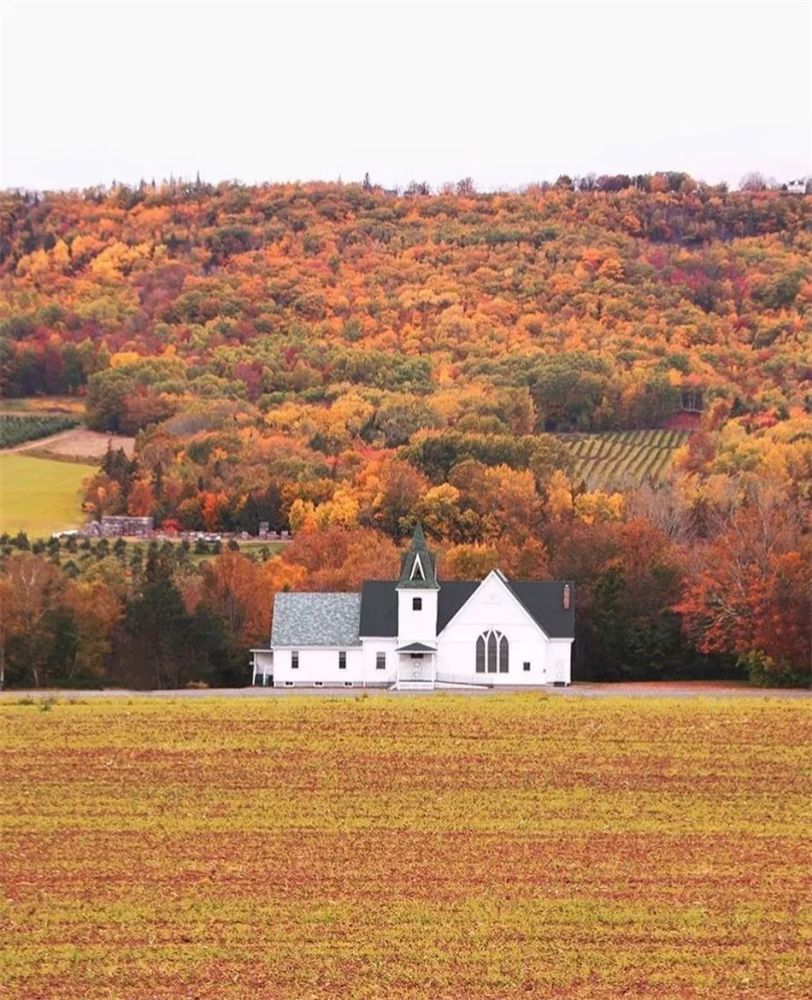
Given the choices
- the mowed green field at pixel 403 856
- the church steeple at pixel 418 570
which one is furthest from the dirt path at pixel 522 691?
the mowed green field at pixel 403 856

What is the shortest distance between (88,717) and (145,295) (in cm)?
9032

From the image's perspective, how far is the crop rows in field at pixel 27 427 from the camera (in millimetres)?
87375

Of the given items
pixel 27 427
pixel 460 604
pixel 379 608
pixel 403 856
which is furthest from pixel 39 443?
pixel 403 856

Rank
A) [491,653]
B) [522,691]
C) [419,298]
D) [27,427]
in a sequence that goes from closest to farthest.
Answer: [522,691] → [491,653] → [27,427] → [419,298]

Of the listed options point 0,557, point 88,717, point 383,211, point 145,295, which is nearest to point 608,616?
point 88,717

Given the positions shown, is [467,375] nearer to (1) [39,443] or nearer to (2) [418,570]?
(1) [39,443]

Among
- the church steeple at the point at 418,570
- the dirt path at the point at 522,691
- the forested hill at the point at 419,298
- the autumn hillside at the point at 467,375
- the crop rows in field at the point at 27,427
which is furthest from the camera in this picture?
the forested hill at the point at 419,298

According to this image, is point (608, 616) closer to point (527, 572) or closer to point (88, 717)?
point (527, 572)

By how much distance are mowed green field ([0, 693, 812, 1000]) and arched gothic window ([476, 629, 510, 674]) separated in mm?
14197

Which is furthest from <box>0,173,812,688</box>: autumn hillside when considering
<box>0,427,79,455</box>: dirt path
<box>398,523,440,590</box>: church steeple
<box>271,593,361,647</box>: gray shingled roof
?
<box>398,523,440,590</box>: church steeple

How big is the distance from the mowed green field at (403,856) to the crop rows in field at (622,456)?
51991mm

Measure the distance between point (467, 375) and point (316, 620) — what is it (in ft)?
184

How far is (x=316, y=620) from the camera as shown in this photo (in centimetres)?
4400

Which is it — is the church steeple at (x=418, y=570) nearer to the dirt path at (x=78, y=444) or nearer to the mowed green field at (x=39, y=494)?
the mowed green field at (x=39, y=494)
